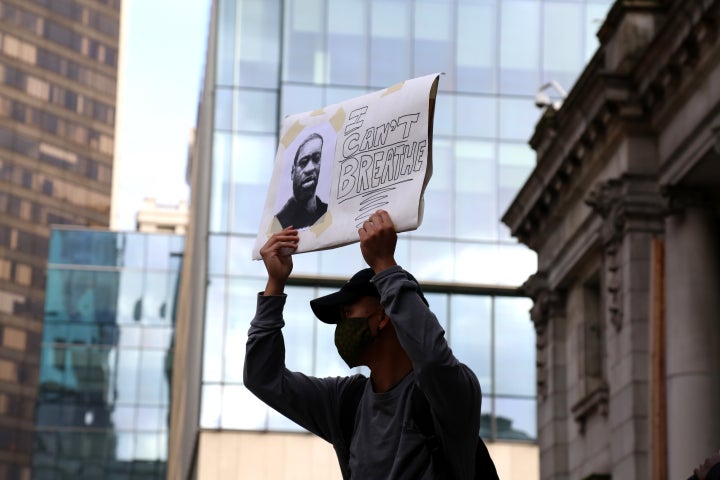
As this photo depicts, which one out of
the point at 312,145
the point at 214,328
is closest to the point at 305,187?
the point at 312,145

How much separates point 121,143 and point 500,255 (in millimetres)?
96153

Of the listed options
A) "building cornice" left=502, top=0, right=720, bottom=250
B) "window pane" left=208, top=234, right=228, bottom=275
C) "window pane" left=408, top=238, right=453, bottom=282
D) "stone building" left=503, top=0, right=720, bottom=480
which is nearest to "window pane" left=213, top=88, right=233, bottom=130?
"window pane" left=208, top=234, right=228, bottom=275

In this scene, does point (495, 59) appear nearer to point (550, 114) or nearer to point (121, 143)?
point (550, 114)

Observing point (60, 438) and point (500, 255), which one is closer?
point (500, 255)

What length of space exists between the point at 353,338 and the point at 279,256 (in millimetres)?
574

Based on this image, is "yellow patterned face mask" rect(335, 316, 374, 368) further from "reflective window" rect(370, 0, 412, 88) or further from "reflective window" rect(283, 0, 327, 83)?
"reflective window" rect(370, 0, 412, 88)

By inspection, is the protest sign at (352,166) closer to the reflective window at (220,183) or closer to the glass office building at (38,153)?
the reflective window at (220,183)

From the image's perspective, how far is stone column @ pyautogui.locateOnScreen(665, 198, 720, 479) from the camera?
2038 centimetres

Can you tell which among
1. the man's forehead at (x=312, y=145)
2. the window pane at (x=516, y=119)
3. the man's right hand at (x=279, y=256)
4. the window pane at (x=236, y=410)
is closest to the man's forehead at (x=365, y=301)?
the man's right hand at (x=279, y=256)

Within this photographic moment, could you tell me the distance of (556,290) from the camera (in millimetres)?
26344

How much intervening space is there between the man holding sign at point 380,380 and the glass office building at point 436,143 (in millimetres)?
38507

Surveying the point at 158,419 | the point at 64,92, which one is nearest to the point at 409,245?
the point at 158,419

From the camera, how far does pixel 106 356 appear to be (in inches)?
3622

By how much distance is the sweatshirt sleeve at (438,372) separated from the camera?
5.09 meters
